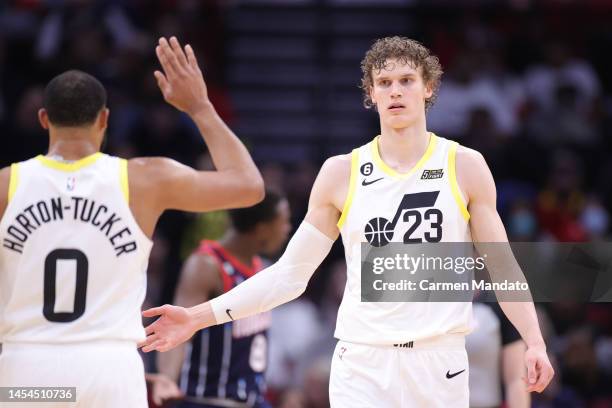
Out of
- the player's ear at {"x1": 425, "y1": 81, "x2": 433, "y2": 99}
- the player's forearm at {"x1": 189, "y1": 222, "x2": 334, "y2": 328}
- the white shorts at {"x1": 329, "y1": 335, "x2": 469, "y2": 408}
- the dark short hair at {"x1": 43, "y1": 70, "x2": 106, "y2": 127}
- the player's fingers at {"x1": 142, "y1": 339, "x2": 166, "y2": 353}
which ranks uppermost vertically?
the player's ear at {"x1": 425, "y1": 81, "x2": 433, "y2": 99}

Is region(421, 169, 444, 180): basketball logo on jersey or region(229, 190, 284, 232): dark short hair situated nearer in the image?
region(421, 169, 444, 180): basketball logo on jersey

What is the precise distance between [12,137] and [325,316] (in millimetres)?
3846

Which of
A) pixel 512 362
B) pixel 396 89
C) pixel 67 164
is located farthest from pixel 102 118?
pixel 512 362

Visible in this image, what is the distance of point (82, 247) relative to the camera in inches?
Result: 199

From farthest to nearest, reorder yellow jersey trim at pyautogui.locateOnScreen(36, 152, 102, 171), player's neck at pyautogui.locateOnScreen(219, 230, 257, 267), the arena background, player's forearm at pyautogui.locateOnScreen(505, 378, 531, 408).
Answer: the arena background, player's neck at pyautogui.locateOnScreen(219, 230, 257, 267), player's forearm at pyautogui.locateOnScreen(505, 378, 531, 408), yellow jersey trim at pyautogui.locateOnScreen(36, 152, 102, 171)

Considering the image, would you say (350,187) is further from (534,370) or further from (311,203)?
(534,370)

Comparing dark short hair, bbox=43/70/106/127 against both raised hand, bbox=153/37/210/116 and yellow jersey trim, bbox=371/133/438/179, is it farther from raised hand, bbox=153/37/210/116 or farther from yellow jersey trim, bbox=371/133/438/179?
yellow jersey trim, bbox=371/133/438/179

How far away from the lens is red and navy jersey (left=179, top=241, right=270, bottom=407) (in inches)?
272

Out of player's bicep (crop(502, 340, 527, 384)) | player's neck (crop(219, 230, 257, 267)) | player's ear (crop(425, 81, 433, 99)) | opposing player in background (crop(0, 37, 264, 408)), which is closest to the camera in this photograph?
opposing player in background (crop(0, 37, 264, 408))

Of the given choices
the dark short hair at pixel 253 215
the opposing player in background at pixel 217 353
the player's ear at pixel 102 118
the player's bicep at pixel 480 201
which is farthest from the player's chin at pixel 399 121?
the dark short hair at pixel 253 215

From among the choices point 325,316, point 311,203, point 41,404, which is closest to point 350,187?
point 311,203

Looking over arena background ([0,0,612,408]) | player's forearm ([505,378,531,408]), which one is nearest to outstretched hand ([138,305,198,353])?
player's forearm ([505,378,531,408])

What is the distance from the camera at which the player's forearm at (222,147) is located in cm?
541

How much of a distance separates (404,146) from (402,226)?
45cm
